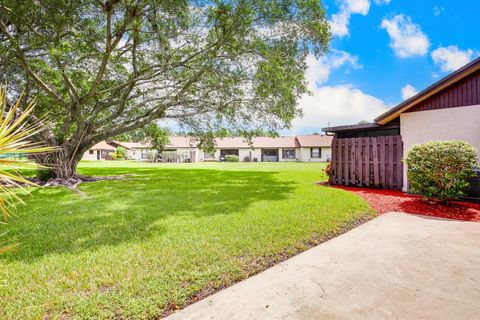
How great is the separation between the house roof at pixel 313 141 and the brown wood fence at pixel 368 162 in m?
32.6

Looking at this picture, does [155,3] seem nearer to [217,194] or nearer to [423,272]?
[217,194]

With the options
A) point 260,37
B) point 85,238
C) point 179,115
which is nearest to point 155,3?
point 260,37

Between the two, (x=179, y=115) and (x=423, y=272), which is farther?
(x=179, y=115)

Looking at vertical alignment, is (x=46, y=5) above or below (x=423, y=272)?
above

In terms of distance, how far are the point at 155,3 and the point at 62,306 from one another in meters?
8.75

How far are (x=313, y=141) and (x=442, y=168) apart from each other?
38.2 m

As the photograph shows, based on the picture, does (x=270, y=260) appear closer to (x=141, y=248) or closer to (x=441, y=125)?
(x=141, y=248)

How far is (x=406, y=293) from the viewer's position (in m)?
2.82

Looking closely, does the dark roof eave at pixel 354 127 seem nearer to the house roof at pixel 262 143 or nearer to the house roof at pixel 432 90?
the house roof at pixel 432 90

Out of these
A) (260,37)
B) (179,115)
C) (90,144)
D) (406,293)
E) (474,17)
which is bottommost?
(406,293)

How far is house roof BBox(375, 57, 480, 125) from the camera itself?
7805 millimetres

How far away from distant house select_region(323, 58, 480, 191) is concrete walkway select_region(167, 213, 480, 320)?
5.50m

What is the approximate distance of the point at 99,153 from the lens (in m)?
52.6

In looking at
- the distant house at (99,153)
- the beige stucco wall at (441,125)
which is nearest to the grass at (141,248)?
the beige stucco wall at (441,125)
